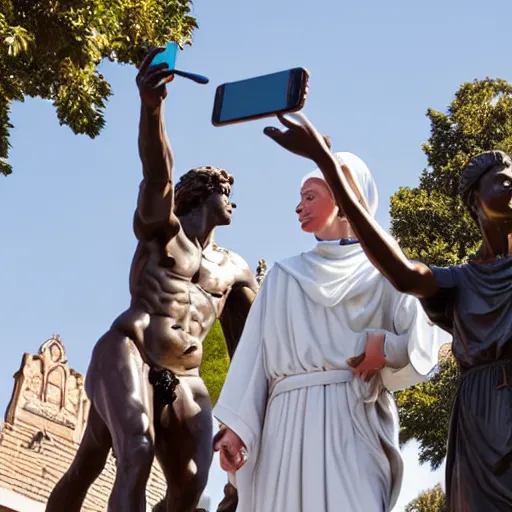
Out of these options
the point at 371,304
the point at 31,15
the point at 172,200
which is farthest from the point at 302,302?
the point at 31,15

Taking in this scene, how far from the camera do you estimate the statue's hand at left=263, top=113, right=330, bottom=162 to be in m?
3.75

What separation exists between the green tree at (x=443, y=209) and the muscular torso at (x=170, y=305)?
1228cm

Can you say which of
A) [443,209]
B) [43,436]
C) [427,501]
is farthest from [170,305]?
[427,501]

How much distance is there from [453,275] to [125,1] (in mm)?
8139

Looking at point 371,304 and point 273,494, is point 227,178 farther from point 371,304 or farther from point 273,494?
point 273,494

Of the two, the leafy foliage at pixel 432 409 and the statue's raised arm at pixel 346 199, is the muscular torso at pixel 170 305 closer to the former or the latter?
the statue's raised arm at pixel 346 199

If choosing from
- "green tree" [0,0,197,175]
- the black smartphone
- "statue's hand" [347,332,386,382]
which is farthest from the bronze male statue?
"green tree" [0,0,197,175]

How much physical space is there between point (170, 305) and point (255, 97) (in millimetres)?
2158

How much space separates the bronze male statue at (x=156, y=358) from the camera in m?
5.54

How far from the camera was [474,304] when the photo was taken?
3.89 metres

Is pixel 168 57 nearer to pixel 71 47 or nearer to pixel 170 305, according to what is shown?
pixel 170 305

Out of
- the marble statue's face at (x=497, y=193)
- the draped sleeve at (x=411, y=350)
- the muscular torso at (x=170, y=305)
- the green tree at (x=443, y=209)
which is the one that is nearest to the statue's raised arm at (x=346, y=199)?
the marble statue's face at (x=497, y=193)

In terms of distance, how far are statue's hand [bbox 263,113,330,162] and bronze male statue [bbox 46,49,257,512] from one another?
1767 mm

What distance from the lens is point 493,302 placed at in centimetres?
388
